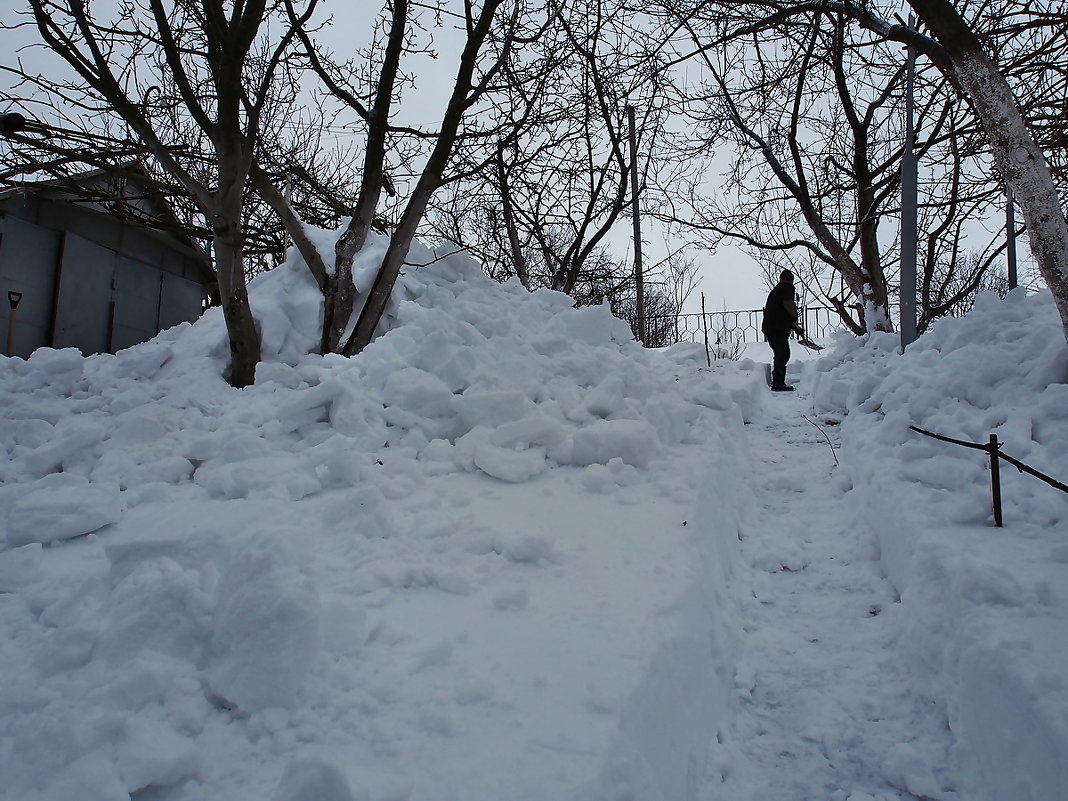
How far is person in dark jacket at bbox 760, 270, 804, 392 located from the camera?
849cm

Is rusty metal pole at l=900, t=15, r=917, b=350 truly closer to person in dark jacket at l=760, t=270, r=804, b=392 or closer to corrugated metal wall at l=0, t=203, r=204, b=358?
person in dark jacket at l=760, t=270, r=804, b=392

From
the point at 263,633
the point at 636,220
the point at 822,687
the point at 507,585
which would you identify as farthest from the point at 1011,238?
the point at 263,633

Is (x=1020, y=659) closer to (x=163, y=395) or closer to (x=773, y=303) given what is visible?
(x=163, y=395)

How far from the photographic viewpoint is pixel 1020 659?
5.59 feet

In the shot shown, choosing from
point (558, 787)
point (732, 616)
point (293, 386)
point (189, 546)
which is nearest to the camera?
point (558, 787)

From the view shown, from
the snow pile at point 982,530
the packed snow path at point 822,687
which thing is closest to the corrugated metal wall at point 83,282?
the packed snow path at point 822,687

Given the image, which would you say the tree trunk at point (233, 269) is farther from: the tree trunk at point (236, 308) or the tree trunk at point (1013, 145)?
the tree trunk at point (1013, 145)

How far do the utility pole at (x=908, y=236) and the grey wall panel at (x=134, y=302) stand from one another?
39.4ft

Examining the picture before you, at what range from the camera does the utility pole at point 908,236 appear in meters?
5.82

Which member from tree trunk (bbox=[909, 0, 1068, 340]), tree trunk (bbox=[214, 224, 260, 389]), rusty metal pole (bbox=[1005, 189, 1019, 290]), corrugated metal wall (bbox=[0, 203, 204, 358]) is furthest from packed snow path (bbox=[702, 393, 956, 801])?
corrugated metal wall (bbox=[0, 203, 204, 358])

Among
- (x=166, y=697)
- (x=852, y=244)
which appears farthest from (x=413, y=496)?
(x=852, y=244)

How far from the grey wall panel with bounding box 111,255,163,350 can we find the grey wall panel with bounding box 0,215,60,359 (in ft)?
3.61

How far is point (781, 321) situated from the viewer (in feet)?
28.1

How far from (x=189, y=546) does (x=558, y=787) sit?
4.52 feet
